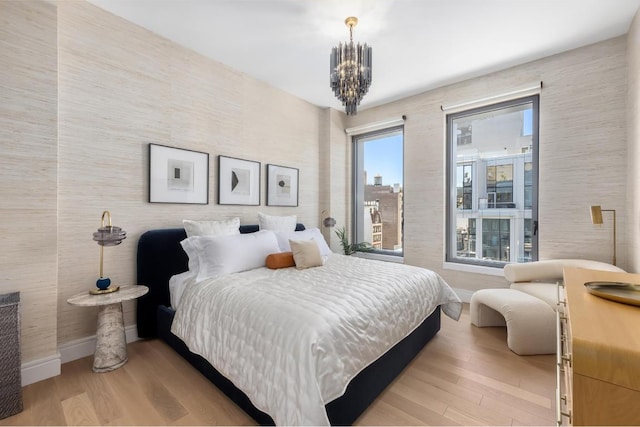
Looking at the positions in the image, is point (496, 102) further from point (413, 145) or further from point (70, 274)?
point (70, 274)

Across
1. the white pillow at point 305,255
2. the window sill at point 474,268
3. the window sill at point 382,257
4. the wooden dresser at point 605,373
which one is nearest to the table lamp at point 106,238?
the white pillow at point 305,255

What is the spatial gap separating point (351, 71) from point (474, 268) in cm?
281

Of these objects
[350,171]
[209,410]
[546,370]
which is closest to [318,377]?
[209,410]

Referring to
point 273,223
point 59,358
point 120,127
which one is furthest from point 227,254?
point 120,127

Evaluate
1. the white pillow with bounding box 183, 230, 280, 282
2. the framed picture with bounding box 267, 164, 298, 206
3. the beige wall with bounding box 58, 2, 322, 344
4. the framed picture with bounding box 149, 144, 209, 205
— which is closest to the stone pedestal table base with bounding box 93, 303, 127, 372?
the beige wall with bounding box 58, 2, 322, 344

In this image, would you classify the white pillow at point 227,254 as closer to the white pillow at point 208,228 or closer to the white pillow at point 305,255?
the white pillow at point 208,228

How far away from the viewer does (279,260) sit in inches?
98.3

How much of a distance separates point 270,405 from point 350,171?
379 centimetres

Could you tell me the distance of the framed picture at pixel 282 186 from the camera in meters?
3.56

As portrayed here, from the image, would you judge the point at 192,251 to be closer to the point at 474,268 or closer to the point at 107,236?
the point at 107,236

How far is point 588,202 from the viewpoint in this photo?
267 centimetres

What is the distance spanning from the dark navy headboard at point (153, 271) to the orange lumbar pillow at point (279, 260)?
0.88 metres

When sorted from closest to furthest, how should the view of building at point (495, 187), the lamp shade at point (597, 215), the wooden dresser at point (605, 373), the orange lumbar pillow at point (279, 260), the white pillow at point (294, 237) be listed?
1. the wooden dresser at point (605, 373)
2. the lamp shade at point (597, 215)
3. the orange lumbar pillow at point (279, 260)
4. the white pillow at point (294, 237)
5. the view of building at point (495, 187)

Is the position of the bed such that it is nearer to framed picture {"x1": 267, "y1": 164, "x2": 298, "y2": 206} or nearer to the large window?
framed picture {"x1": 267, "y1": 164, "x2": 298, "y2": 206}
